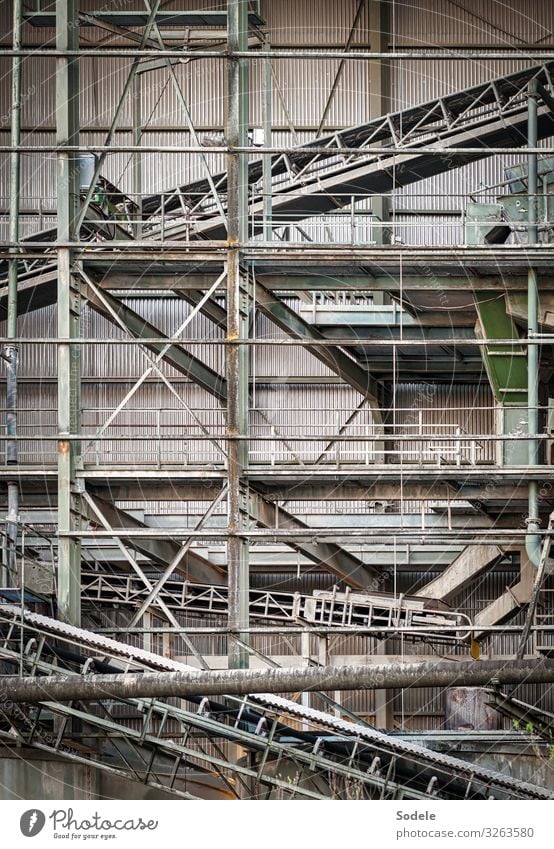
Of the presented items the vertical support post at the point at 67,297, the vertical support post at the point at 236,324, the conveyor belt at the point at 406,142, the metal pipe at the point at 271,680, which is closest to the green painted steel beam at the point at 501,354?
the conveyor belt at the point at 406,142

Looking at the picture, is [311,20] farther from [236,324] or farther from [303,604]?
[303,604]

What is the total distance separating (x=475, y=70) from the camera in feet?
87.4

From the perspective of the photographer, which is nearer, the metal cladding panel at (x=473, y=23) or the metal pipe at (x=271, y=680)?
the metal pipe at (x=271, y=680)

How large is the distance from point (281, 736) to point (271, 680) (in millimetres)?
1884

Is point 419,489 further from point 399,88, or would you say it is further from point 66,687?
point 399,88

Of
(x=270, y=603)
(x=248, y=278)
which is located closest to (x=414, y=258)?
(x=248, y=278)

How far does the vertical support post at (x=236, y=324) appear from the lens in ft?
59.2

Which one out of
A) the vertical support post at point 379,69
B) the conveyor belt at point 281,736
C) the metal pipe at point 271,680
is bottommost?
the conveyor belt at point 281,736

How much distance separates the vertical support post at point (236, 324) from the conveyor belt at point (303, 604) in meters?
3.64

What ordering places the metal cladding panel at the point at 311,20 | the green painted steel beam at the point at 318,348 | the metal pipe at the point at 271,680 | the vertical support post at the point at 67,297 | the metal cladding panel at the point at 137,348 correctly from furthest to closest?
the metal cladding panel at the point at 137,348 < the metal cladding panel at the point at 311,20 < the green painted steel beam at the point at 318,348 < the vertical support post at the point at 67,297 < the metal pipe at the point at 271,680

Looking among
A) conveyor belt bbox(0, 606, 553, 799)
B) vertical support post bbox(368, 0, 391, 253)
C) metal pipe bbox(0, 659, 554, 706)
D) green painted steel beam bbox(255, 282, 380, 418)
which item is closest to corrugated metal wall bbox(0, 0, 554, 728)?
vertical support post bbox(368, 0, 391, 253)

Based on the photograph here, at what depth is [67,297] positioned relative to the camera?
61.2ft

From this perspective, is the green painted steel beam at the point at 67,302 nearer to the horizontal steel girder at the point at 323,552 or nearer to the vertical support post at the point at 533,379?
the horizontal steel girder at the point at 323,552
